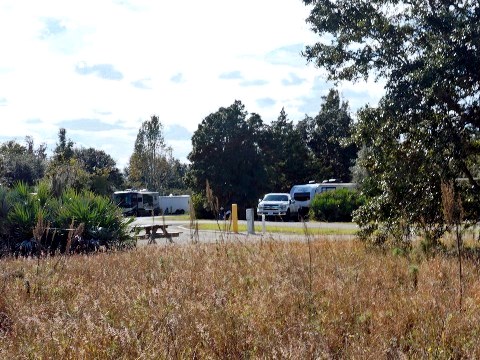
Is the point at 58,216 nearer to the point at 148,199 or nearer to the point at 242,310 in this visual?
the point at 242,310

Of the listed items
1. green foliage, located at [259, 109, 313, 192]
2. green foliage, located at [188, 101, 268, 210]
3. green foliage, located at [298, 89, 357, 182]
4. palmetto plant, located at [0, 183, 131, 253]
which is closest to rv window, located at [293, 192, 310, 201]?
green foliage, located at [188, 101, 268, 210]

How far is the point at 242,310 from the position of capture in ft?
20.2

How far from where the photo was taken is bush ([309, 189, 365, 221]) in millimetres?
32469

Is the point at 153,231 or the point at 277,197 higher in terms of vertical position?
the point at 277,197

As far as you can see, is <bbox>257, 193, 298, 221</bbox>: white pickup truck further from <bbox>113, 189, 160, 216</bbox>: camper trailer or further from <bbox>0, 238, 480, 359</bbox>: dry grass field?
<bbox>0, 238, 480, 359</bbox>: dry grass field

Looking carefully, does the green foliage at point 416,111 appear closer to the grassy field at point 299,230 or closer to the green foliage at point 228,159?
the grassy field at point 299,230

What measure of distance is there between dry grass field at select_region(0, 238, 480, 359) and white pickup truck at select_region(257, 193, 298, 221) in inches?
1056

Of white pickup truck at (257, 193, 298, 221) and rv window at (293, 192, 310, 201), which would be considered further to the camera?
rv window at (293, 192, 310, 201)

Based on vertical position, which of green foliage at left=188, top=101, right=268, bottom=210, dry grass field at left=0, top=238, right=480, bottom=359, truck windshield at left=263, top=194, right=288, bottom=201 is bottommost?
dry grass field at left=0, top=238, right=480, bottom=359

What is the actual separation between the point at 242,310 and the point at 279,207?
3043 cm

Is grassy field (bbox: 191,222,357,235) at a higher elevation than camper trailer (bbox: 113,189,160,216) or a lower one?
lower

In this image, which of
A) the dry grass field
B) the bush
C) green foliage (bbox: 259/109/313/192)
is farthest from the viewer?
green foliage (bbox: 259/109/313/192)

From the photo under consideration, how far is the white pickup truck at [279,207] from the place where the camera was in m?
36.4

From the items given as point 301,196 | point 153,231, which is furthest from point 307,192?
point 153,231
